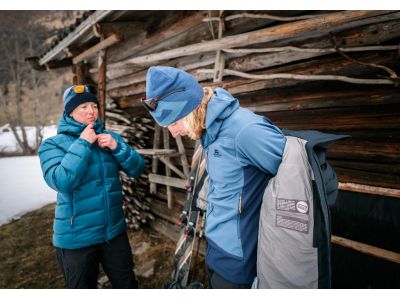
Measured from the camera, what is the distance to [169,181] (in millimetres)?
4277

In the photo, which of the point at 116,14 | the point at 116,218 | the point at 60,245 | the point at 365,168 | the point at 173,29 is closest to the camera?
the point at 60,245

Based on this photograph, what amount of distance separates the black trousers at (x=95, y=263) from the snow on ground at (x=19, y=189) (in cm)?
480

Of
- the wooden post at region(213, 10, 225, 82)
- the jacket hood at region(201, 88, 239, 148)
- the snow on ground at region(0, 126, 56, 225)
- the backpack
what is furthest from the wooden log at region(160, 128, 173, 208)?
the snow on ground at region(0, 126, 56, 225)

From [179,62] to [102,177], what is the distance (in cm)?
244

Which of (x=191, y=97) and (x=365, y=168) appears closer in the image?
(x=191, y=97)

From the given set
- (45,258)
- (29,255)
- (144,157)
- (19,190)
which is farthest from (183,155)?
(19,190)

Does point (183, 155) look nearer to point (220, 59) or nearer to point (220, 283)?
point (220, 59)

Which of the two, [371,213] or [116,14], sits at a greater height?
[116,14]

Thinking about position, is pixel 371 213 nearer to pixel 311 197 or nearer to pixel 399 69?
pixel 399 69

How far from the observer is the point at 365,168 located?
2.40m

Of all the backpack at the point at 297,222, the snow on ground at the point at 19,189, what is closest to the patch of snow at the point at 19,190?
the snow on ground at the point at 19,189

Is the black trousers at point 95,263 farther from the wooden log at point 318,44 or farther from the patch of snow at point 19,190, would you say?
the patch of snow at point 19,190

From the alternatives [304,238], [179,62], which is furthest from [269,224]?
[179,62]

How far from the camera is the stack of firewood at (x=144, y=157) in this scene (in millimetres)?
4758
